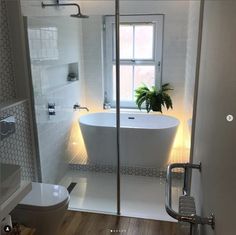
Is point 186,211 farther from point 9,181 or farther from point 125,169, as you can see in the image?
point 125,169

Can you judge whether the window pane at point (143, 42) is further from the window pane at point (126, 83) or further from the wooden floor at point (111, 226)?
the wooden floor at point (111, 226)

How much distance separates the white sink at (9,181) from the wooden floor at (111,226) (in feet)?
3.80

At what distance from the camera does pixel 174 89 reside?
12.2 feet

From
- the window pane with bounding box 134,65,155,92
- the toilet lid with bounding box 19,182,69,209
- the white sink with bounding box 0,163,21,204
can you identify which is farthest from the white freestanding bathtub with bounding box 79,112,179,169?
the white sink with bounding box 0,163,21,204

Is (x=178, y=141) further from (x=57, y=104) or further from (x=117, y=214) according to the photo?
(x=57, y=104)

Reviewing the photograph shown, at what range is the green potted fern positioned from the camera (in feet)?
11.8

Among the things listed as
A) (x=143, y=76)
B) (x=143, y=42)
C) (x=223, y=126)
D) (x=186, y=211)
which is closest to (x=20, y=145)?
(x=186, y=211)

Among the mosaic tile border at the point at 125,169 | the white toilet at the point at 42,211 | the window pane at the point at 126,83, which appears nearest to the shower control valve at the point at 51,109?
the mosaic tile border at the point at 125,169

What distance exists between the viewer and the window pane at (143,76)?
3.76 meters

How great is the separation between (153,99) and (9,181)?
8.25ft

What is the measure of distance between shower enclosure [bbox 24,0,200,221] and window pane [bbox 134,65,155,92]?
0.05ft

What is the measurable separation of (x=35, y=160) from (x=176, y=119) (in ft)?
6.25

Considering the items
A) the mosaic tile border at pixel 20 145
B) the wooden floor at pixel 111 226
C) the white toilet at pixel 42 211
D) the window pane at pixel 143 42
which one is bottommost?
the wooden floor at pixel 111 226

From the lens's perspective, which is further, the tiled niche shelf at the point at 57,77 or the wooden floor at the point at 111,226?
the tiled niche shelf at the point at 57,77
